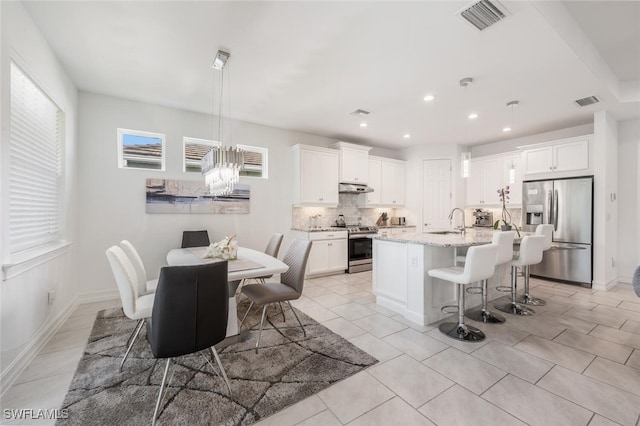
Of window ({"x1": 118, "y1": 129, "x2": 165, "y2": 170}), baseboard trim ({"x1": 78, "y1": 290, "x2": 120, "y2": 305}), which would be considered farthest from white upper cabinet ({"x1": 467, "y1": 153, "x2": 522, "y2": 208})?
baseboard trim ({"x1": 78, "y1": 290, "x2": 120, "y2": 305})

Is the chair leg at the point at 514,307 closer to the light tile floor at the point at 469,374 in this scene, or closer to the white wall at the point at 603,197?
the light tile floor at the point at 469,374

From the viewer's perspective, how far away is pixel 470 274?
2451 millimetres

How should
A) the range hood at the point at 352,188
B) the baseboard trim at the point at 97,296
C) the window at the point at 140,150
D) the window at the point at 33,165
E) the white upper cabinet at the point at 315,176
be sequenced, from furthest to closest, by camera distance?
the range hood at the point at 352,188 → the white upper cabinet at the point at 315,176 → the window at the point at 140,150 → the baseboard trim at the point at 97,296 → the window at the point at 33,165

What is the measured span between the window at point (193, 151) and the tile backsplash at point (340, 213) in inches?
74.1

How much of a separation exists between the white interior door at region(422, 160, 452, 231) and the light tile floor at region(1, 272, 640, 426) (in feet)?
10.1

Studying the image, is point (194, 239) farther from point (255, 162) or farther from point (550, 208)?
point (550, 208)

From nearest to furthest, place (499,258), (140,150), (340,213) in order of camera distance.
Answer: (499,258) < (140,150) < (340,213)

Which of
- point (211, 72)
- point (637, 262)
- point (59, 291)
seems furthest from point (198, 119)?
point (637, 262)

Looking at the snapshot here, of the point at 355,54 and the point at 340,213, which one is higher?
the point at 355,54

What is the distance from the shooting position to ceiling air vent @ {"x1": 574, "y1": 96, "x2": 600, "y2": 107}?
144 inches

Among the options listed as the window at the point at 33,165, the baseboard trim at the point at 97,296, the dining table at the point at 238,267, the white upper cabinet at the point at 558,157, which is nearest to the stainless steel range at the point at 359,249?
the dining table at the point at 238,267

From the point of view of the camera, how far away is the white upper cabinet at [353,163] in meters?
5.55

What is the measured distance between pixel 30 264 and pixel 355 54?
3.43 m

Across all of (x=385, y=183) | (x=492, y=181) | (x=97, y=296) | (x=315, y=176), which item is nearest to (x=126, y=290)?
(x=97, y=296)
